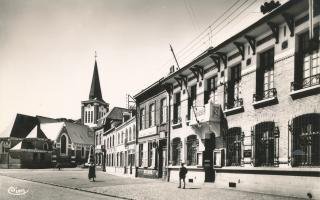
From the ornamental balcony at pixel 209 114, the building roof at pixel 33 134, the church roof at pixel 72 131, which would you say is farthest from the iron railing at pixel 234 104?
the church roof at pixel 72 131

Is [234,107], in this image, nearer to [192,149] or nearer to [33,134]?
[192,149]

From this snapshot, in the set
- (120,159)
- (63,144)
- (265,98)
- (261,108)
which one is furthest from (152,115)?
(63,144)

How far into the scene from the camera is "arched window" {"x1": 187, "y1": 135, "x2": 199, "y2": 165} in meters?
21.8

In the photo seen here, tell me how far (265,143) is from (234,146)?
2.59m

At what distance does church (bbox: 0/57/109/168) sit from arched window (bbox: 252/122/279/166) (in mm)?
52116

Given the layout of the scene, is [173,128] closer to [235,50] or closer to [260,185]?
[235,50]

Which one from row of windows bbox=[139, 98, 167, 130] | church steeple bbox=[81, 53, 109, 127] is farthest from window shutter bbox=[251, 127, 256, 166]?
church steeple bbox=[81, 53, 109, 127]

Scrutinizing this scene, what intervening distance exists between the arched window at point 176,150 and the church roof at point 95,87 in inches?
3200

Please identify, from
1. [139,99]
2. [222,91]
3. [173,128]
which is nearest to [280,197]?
[222,91]

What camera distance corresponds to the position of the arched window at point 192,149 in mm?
21812

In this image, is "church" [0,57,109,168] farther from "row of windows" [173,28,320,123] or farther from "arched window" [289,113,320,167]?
"arched window" [289,113,320,167]

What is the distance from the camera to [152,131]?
28.7 m

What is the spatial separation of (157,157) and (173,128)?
152 inches

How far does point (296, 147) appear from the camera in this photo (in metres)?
13.4
